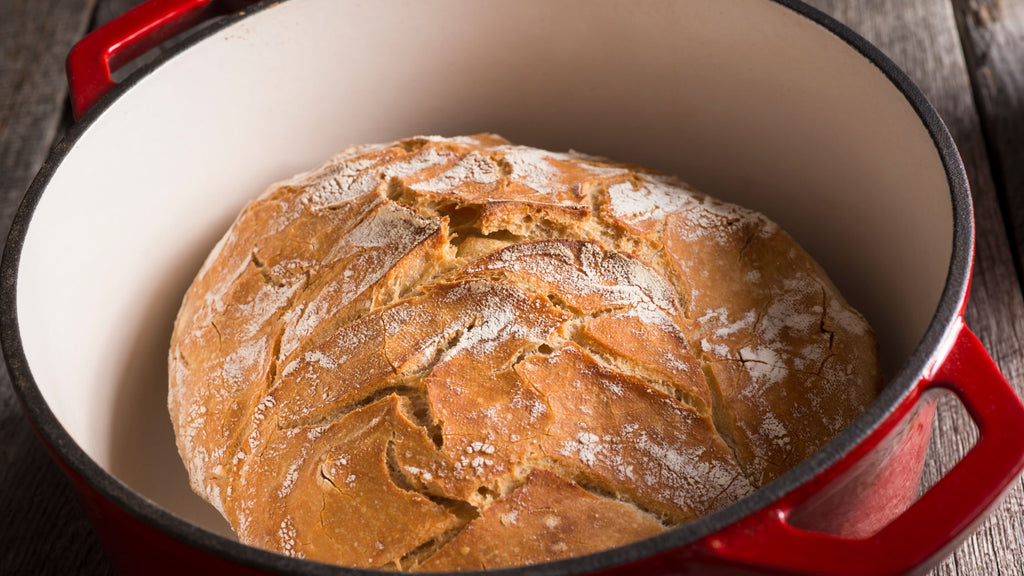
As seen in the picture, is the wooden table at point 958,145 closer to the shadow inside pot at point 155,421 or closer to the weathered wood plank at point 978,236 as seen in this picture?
the weathered wood plank at point 978,236

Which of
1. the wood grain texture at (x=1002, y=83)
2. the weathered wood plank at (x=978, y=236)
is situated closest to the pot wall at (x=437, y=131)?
the weathered wood plank at (x=978, y=236)

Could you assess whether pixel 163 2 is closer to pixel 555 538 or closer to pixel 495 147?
pixel 495 147

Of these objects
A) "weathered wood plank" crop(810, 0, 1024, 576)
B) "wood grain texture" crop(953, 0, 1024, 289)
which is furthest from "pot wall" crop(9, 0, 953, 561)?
"wood grain texture" crop(953, 0, 1024, 289)

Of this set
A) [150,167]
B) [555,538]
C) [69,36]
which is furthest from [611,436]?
[69,36]

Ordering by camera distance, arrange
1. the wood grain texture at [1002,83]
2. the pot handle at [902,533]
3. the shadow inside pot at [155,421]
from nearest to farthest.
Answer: the pot handle at [902,533] < the shadow inside pot at [155,421] < the wood grain texture at [1002,83]

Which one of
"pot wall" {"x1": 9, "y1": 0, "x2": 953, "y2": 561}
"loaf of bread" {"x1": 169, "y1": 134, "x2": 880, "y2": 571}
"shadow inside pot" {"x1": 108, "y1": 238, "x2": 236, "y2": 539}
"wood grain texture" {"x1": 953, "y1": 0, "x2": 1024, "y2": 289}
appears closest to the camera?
"loaf of bread" {"x1": 169, "y1": 134, "x2": 880, "y2": 571}

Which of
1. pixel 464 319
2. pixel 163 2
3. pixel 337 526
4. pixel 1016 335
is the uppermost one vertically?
pixel 163 2

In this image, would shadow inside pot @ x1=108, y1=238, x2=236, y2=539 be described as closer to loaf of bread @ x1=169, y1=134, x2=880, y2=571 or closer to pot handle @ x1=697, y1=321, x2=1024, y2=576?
loaf of bread @ x1=169, y1=134, x2=880, y2=571
